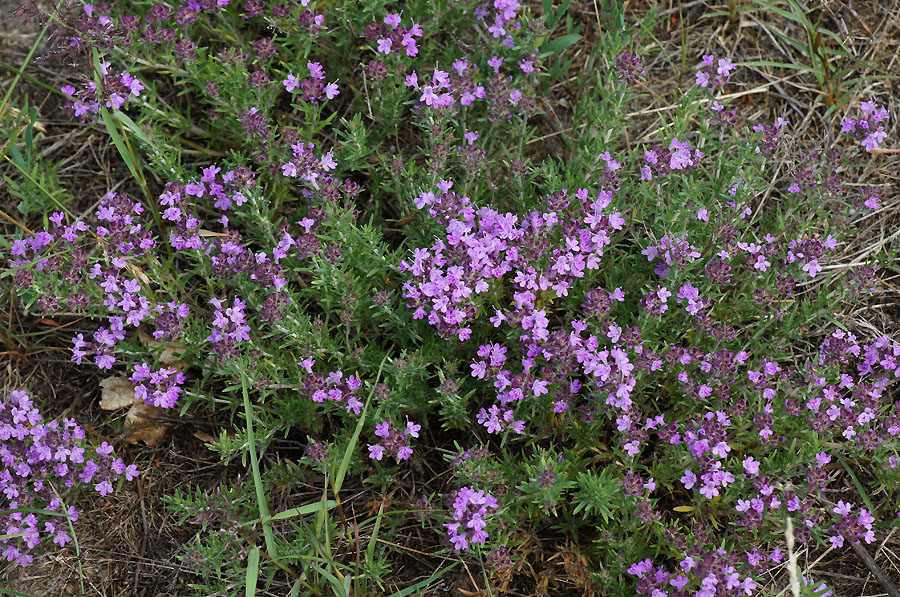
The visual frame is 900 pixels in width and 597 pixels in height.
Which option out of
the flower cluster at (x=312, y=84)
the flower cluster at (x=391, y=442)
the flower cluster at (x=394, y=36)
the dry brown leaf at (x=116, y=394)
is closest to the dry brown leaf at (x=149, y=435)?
the dry brown leaf at (x=116, y=394)

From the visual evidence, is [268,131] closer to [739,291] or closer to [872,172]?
[739,291]

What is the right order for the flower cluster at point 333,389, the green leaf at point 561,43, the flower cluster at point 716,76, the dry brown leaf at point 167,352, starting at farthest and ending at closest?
1. the green leaf at point 561,43
2. the dry brown leaf at point 167,352
3. the flower cluster at point 716,76
4. the flower cluster at point 333,389

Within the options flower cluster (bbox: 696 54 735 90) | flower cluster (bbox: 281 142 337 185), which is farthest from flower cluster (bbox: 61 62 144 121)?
flower cluster (bbox: 696 54 735 90)

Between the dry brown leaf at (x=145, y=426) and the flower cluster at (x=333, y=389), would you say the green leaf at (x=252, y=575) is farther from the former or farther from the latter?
the dry brown leaf at (x=145, y=426)

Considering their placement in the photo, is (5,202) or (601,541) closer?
(601,541)

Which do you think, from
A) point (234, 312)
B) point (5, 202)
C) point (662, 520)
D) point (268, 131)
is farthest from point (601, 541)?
point (5, 202)
